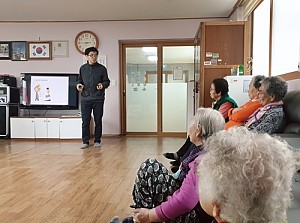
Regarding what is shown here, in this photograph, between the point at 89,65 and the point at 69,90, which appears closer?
the point at 89,65

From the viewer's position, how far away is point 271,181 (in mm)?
647

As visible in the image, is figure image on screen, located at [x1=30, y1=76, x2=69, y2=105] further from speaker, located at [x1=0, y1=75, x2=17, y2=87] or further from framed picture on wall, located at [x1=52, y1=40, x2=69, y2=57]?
framed picture on wall, located at [x1=52, y1=40, x2=69, y2=57]

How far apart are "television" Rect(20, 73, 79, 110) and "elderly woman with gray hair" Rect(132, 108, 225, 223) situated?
4599 millimetres

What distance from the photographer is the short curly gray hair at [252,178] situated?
2.13 ft

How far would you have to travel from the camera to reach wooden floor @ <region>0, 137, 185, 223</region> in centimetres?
199

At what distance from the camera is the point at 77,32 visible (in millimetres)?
6031

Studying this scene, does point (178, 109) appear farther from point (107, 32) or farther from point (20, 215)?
point (20, 215)

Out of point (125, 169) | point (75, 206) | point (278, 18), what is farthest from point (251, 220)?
point (278, 18)

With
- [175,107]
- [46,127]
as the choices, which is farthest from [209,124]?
[175,107]

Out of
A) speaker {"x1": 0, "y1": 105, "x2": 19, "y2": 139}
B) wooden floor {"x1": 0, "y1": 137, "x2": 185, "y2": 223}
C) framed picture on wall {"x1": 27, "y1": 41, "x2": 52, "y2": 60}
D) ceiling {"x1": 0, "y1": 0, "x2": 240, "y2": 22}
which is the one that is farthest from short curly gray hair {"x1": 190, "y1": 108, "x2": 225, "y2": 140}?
framed picture on wall {"x1": 27, "y1": 41, "x2": 52, "y2": 60}

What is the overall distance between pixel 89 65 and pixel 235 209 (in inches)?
174

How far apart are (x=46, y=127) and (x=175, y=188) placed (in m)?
4.61

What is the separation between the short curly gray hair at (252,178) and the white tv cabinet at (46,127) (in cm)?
505

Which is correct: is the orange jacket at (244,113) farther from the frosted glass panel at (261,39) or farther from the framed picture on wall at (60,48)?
the framed picture on wall at (60,48)
